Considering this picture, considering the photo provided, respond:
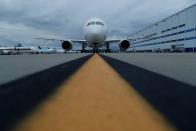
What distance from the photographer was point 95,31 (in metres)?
28.5

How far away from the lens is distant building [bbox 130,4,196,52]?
5359 centimetres

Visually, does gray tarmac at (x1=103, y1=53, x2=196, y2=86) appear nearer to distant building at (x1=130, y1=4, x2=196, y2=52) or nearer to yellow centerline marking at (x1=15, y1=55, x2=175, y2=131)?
yellow centerline marking at (x1=15, y1=55, x2=175, y2=131)

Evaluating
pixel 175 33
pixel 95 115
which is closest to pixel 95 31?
pixel 95 115

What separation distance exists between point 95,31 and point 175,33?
131ft

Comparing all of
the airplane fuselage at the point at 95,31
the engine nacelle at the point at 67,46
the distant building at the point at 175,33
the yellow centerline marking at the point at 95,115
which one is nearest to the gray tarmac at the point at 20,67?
the yellow centerline marking at the point at 95,115

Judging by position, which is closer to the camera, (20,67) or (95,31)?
(20,67)

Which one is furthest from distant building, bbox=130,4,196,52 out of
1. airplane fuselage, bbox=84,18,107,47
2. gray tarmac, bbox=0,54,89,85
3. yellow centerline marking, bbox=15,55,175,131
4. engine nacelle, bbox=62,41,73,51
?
yellow centerline marking, bbox=15,55,175,131

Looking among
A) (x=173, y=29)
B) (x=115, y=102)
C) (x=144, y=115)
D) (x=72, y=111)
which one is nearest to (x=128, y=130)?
(x=144, y=115)

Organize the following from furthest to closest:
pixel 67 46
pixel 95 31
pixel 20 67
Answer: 1. pixel 67 46
2. pixel 95 31
3. pixel 20 67

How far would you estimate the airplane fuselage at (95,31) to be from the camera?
28.6 metres

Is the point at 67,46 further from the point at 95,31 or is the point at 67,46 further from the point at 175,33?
the point at 175,33

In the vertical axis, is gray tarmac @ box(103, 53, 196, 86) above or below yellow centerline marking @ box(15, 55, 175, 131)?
below

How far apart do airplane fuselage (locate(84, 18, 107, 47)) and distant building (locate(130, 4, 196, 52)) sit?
11.6m

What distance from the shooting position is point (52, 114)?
7.05 ft
